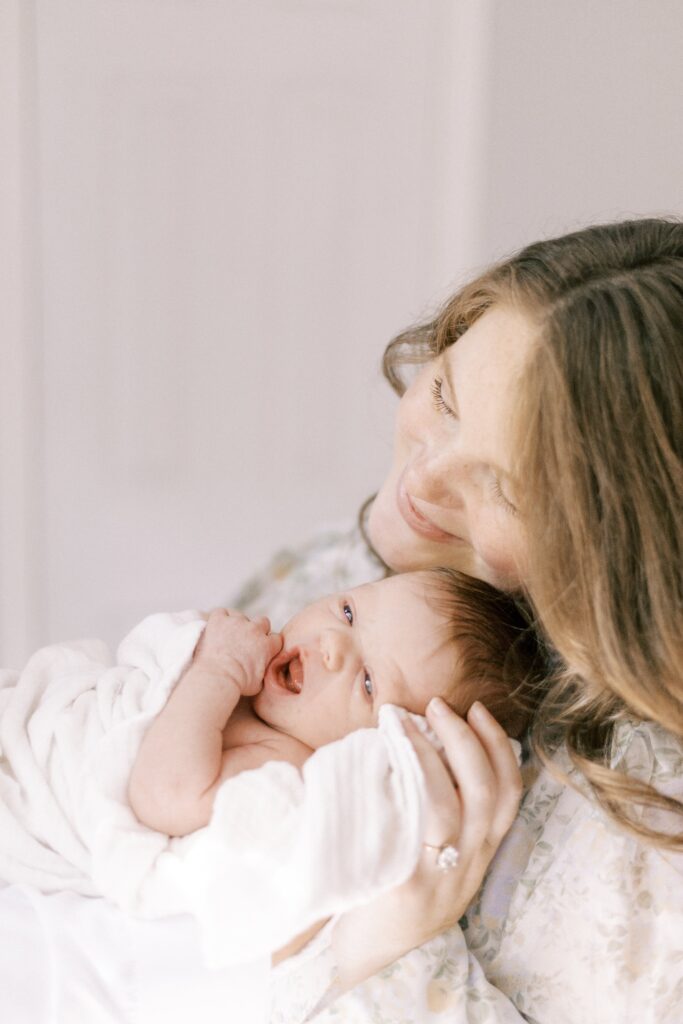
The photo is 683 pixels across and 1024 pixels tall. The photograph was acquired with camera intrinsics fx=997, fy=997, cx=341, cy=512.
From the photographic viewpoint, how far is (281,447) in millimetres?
2998

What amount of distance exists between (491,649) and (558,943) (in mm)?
327

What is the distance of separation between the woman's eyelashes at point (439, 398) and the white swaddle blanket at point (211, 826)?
1.38 ft

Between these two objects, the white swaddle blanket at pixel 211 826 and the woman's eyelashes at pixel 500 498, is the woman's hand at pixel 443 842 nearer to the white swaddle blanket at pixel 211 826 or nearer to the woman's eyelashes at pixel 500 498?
the white swaddle blanket at pixel 211 826

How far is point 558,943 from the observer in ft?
3.56

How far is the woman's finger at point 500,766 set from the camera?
106cm

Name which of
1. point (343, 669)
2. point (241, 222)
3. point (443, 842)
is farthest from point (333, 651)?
point (241, 222)

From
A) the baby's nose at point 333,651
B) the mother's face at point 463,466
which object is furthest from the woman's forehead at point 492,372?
the baby's nose at point 333,651

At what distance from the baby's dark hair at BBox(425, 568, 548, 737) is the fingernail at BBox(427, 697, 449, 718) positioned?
70mm

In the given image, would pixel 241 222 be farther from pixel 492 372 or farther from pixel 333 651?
pixel 333 651

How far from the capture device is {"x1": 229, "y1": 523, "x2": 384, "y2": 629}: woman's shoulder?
1712mm

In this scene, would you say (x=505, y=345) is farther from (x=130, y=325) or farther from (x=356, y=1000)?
(x=130, y=325)

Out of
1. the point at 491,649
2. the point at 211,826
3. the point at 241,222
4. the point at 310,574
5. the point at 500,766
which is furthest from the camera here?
the point at 241,222

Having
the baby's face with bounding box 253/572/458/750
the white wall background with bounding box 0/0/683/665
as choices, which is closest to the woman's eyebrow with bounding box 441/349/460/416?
the baby's face with bounding box 253/572/458/750

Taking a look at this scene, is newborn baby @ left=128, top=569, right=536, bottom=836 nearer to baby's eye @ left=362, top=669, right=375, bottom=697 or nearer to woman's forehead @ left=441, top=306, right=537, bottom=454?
baby's eye @ left=362, top=669, right=375, bottom=697
